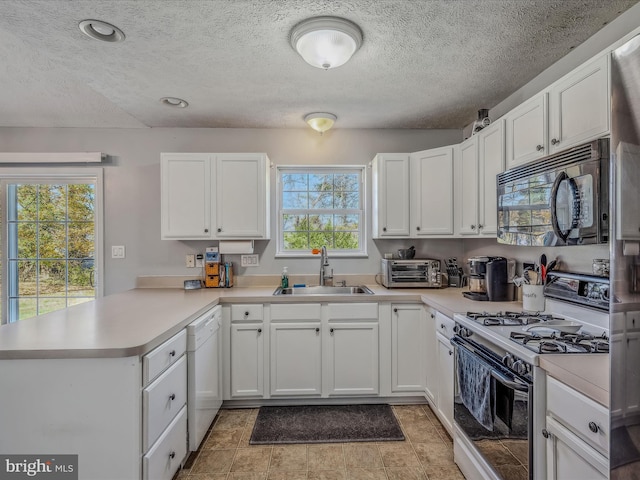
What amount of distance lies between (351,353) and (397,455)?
0.72 m

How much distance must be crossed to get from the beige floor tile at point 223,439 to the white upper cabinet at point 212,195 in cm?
145

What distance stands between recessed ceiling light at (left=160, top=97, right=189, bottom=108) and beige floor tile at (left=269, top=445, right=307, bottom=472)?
2548 millimetres

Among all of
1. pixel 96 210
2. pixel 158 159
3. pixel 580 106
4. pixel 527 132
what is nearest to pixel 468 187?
pixel 527 132

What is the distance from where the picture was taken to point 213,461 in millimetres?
1911

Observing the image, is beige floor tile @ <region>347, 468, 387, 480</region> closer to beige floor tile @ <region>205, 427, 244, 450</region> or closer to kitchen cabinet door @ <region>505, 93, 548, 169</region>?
beige floor tile @ <region>205, 427, 244, 450</region>

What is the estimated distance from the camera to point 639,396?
625 mm

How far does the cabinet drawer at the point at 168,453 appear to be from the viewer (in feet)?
4.55

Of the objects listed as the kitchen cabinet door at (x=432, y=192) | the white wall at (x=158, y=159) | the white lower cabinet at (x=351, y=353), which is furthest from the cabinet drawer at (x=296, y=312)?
the kitchen cabinet door at (x=432, y=192)

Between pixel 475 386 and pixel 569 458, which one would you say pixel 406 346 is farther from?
pixel 569 458

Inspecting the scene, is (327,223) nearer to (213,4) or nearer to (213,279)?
(213,279)

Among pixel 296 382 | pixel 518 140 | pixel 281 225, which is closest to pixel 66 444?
pixel 296 382

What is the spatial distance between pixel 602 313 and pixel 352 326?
1476 millimetres

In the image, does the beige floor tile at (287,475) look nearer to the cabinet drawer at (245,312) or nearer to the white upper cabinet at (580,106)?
the cabinet drawer at (245,312)

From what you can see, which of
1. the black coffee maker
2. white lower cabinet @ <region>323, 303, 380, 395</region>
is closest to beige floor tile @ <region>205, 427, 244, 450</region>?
white lower cabinet @ <region>323, 303, 380, 395</region>
